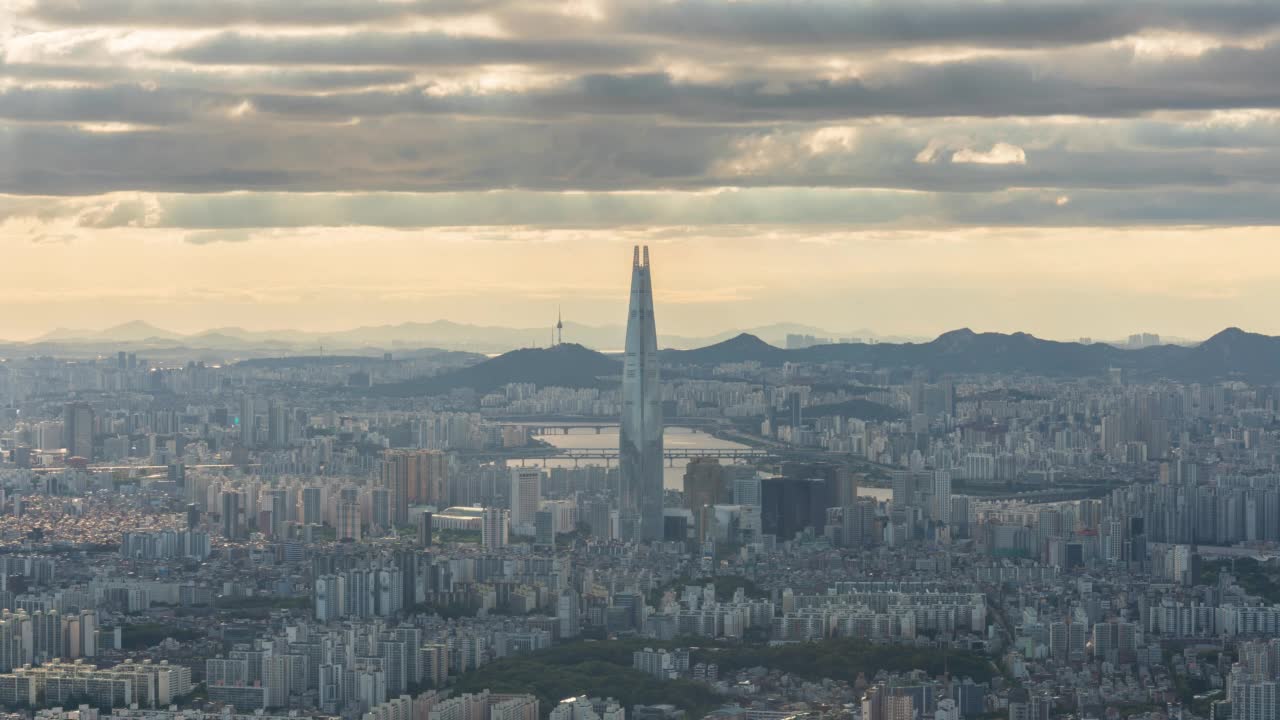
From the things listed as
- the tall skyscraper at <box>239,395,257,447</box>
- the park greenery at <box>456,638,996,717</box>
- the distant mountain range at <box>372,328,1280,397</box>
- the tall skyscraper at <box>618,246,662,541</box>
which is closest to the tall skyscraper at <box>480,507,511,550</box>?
the tall skyscraper at <box>618,246,662,541</box>

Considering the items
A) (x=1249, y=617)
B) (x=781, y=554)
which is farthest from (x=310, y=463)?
(x=1249, y=617)

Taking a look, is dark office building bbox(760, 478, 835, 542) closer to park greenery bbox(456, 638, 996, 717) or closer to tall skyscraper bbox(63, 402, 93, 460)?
park greenery bbox(456, 638, 996, 717)

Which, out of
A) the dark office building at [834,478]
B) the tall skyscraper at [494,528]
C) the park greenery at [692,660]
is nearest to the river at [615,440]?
the dark office building at [834,478]

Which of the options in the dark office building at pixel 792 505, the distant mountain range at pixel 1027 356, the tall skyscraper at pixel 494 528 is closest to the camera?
the tall skyscraper at pixel 494 528

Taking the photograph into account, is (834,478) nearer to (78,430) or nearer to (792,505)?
(792,505)

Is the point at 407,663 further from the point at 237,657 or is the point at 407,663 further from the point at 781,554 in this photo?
the point at 781,554

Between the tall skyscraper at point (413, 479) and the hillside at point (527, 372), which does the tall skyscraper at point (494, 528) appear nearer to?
the tall skyscraper at point (413, 479)
